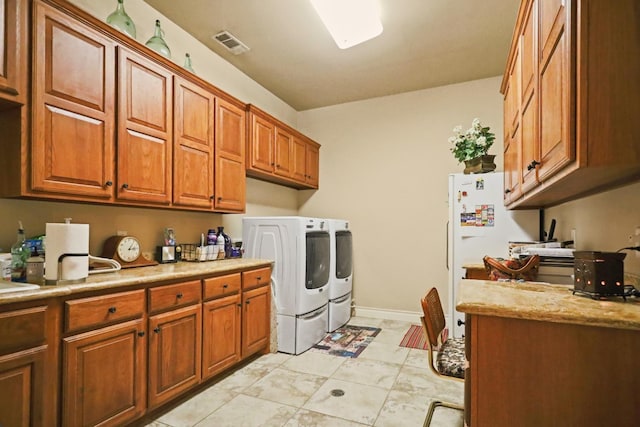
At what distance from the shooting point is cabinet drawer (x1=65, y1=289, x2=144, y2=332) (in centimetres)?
163

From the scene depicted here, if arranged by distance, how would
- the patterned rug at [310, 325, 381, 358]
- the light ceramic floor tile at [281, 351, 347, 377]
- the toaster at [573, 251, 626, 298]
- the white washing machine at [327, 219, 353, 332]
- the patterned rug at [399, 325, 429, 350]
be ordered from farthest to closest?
the white washing machine at [327, 219, 353, 332], the patterned rug at [399, 325, 429, 350], the patterned rug at [310, 325, 381, 358], the light ceramic floor tile at [281, 351, 347, 377], the toaster at [573, 251, 626, 298]

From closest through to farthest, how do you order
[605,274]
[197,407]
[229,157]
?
[605,274]
[197,407]
[229,157]

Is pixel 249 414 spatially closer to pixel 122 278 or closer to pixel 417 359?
pixel 122 278

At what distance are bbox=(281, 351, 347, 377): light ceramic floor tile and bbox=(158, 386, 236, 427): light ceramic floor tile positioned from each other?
63cm

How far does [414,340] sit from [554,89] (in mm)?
2872

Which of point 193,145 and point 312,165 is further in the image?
point 312,165

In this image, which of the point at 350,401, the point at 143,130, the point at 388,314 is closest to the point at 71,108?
the point at 143,130

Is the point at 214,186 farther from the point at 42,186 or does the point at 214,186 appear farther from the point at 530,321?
the point at 530,321

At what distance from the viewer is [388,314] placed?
4.37m

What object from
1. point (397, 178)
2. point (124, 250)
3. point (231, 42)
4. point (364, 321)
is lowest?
point (364, 321)

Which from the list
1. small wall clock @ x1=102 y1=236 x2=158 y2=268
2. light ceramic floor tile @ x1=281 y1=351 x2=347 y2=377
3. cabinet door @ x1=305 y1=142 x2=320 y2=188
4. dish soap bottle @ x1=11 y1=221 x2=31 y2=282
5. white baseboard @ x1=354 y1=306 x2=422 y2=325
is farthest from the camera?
cabinet door @ x1=305 y1=142 x2=320 y2=188

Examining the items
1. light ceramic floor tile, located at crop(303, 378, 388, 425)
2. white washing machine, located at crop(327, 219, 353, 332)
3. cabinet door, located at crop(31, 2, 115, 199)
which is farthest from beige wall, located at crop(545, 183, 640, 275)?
cabinet door, located at crop(31, 2, 115, 199)

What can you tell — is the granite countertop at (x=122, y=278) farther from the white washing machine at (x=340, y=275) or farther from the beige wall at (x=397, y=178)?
the beige wall at (x=397, y=178)

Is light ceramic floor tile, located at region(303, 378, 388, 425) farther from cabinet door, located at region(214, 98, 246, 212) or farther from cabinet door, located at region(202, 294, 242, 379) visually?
cabinet door, located at region(214, 98, 246, 212)
